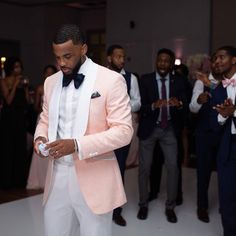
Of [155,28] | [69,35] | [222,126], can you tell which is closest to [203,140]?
[222,126]

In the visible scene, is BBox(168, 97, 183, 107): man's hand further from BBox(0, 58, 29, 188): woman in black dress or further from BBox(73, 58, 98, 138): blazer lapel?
BBox(0, 58, 29, 188): woman in black dress

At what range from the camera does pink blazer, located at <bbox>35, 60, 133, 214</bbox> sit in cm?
207

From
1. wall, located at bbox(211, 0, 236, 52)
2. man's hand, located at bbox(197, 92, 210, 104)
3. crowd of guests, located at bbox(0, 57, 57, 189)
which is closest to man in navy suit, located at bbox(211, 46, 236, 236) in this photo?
man's hand, located at bbox(197, 92, 210, 104)

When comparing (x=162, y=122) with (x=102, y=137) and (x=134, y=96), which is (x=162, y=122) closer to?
(x=134, y=96)

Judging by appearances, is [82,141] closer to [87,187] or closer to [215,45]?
[87,187]

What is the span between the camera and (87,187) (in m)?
2.16

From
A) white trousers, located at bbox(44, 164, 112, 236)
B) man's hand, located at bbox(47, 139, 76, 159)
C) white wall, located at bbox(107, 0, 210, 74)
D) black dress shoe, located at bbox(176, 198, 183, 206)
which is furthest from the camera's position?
white wall, located at bbox(107, 0, 210, 74)

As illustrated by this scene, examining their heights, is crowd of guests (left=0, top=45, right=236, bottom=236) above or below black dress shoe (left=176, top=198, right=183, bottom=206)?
above

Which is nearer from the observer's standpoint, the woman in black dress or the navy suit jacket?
the navy suit jacket

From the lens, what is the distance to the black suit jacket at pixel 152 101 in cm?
432

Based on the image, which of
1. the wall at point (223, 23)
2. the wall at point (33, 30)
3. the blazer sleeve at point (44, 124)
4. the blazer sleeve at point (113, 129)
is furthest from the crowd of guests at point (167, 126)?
the wall at point (33, 30)

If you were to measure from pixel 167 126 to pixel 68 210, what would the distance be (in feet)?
7.33

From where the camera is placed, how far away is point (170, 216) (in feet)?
14.1

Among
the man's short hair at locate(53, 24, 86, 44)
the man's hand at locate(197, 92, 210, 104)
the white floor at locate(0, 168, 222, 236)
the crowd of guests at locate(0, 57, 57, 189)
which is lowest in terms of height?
the white floor at locate(0, 168, 222, 236)
